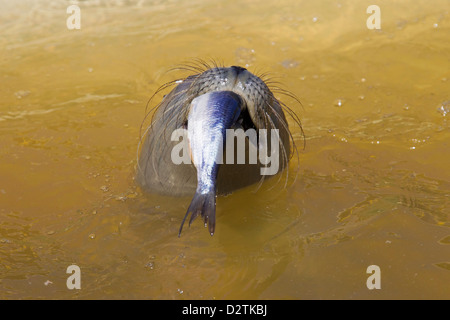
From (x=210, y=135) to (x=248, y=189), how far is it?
1.19 meters

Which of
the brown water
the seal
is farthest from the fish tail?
the brown water

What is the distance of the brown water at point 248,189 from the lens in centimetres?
362

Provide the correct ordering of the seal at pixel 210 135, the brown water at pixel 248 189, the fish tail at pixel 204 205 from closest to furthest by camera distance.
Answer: the fish tail at pixel 204 205
the seal at pixel 210 135
the brown water at pixel 248 189

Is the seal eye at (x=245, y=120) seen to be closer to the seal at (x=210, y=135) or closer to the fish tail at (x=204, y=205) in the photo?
the seal at (x=210, y=135)

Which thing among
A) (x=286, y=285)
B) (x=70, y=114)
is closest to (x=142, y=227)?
(x=286, y=285)

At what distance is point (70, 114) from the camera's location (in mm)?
6035

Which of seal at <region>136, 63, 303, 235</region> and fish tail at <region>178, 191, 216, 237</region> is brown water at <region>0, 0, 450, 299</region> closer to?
seal at <region>136, 63, 303, 235</region>

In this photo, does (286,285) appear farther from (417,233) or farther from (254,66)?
(254,66)

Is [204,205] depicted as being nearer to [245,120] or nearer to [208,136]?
[208,136]

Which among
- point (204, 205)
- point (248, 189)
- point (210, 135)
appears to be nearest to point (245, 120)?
point (210, 135)

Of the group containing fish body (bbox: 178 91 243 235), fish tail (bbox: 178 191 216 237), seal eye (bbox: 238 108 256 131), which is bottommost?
fish tail (bbox: 178 191 216 237)

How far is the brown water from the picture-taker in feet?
11.9

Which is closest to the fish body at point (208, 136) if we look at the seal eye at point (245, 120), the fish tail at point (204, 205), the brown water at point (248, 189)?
the fish tail at point (204, 205)

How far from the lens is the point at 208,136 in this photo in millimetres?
3377
